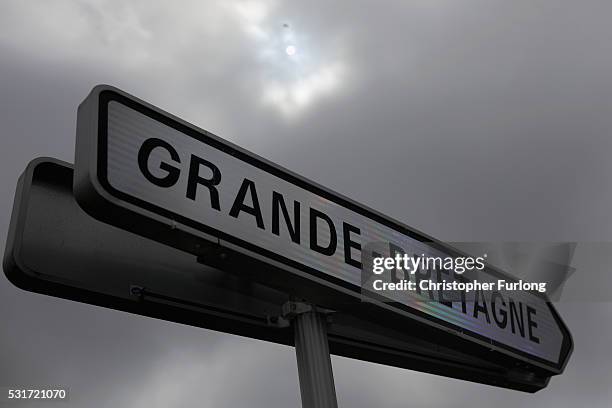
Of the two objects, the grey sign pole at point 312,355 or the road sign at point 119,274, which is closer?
the road sign at point 119,274

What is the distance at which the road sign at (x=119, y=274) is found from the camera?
571 centimetres

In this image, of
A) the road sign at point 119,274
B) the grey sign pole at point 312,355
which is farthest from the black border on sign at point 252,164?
the road sign at point 119,274

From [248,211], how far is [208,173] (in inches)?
16.8

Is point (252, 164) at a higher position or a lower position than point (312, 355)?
higher

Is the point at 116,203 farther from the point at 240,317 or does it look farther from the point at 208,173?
the point at 240,317

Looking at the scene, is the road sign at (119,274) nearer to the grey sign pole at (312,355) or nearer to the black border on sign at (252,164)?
the grey sign pole at (312,355)

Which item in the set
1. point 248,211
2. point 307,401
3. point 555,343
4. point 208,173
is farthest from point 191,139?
point 555,343

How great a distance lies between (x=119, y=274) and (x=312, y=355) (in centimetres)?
173

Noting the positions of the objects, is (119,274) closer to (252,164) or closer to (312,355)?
(252,164)

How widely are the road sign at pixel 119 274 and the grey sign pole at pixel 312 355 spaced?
0.25 meters

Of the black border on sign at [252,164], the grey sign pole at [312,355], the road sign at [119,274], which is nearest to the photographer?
the black border on sign at [252,164]

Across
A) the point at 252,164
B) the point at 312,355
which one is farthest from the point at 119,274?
the point at 312,355

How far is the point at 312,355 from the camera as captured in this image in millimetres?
6227

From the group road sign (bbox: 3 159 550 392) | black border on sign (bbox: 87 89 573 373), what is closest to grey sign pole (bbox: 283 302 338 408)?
road sign (bbox: 3 159 550 392)
